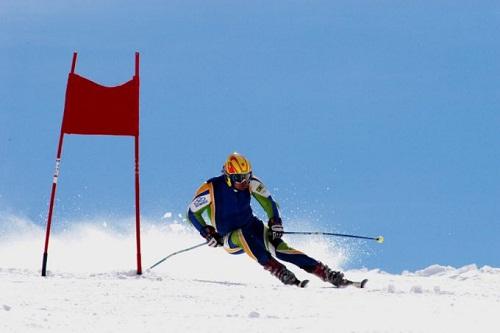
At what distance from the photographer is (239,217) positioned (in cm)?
1031

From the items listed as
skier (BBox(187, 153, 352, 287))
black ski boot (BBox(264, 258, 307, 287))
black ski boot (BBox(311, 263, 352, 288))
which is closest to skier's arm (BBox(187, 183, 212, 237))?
skier (BBox(187, 153, 352, 287))

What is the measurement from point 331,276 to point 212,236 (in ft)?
4.90

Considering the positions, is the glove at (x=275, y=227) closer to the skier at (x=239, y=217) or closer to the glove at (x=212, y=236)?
the skier at (x=239, y=217)

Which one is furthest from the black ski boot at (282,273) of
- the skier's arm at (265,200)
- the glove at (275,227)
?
the skier's arm at (265,200)

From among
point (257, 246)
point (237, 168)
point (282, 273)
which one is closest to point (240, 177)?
point (237, 168)

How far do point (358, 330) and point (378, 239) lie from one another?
4954 mm

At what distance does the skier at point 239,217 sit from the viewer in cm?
Result: 1006

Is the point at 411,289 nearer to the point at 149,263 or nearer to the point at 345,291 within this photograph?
the point at 345,291

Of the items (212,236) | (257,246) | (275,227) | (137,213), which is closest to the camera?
(257,246)

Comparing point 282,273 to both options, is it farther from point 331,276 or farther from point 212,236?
point 212,236

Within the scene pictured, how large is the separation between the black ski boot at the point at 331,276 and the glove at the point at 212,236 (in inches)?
47.2

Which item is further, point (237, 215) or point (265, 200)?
point (265, 200)

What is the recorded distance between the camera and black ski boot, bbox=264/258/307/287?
963 cm

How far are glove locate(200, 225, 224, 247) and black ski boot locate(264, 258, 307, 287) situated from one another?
70cm
